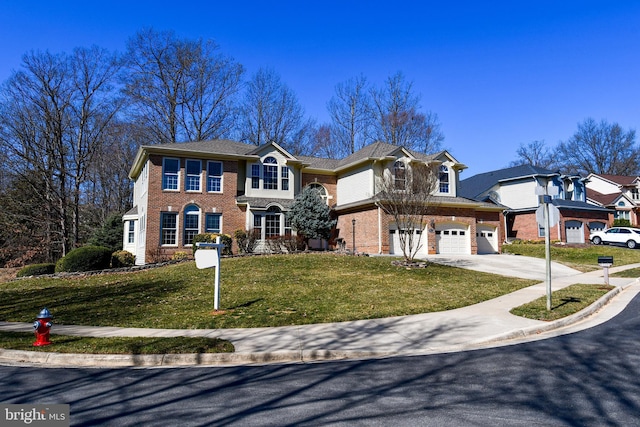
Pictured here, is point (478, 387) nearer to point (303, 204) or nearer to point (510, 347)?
point (510, 347)

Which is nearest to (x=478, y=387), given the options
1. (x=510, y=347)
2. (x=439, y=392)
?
(x=439, y=392)

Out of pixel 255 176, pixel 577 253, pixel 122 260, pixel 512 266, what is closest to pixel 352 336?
pixel 512 266

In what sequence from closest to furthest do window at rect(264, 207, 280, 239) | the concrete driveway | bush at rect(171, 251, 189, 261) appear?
the concrete driveway → bush at rect(171, 251, 189, 261) → window at rect(264, 207, 280, 239)

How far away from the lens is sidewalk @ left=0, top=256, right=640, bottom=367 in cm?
684

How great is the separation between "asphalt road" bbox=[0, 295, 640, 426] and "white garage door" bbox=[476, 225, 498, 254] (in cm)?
2341

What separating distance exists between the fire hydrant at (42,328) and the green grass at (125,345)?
0.47ft

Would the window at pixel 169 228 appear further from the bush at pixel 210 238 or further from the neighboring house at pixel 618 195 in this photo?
the neighboring house at pixel 618 195

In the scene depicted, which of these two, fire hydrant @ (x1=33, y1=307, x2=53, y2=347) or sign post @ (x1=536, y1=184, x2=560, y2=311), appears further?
sign post @ (x1=536, y1=184, x2=560, y2=311)

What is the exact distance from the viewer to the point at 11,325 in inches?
386

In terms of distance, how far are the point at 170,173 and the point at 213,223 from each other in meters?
3.85

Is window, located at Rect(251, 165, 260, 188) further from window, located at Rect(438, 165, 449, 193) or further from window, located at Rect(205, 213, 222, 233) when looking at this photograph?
window, located at Rect(438, 165, 449, 193)

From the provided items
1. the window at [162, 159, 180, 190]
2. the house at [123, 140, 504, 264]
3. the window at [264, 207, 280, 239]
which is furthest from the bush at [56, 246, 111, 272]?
the window at [264, 207, 280, 239]

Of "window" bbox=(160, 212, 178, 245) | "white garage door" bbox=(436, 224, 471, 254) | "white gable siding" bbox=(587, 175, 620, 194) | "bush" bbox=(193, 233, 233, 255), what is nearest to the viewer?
"bush" bbox=(193, 233, 233, 255)

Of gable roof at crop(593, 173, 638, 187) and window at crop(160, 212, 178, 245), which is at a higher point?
gable roof at crop(593, 173, 638, 187)
